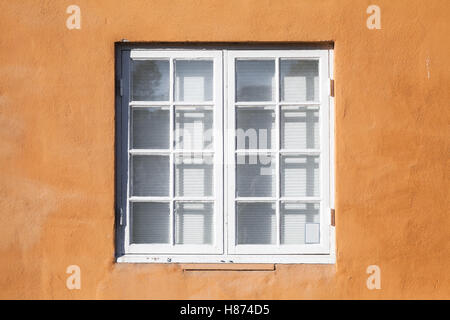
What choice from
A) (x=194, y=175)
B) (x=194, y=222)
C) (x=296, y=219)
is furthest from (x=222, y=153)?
(x=296, y=219)

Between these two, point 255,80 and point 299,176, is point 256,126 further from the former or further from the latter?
point 299,176

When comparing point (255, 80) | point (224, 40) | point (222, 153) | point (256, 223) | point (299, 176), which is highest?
point (224, 40)

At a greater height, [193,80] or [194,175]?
[193,80]

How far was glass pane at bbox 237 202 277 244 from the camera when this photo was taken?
423cm

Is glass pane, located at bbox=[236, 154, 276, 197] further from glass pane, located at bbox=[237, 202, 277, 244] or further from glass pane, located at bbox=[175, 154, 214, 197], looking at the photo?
glass pane, located at bbox=[175, 154, 214, 197]

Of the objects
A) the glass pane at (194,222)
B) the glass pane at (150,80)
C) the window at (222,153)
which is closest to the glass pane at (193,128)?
the window at (222,153)

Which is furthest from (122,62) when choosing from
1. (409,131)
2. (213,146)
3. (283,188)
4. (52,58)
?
(409,131)

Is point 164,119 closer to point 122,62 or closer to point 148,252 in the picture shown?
point 122,62

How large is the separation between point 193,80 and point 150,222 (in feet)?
3.53

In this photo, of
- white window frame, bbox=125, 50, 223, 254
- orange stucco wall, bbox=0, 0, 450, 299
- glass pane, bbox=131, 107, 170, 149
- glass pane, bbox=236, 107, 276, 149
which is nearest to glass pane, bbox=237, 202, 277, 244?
white window frame, bbox=125, 50, 223, 254

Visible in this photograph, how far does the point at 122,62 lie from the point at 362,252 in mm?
2170

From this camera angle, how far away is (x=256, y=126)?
167 inches

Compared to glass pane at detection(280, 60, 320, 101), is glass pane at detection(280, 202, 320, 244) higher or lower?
lower

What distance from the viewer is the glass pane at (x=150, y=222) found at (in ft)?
13.9
